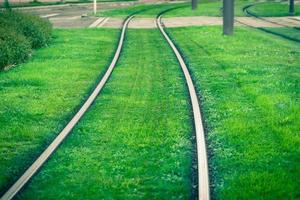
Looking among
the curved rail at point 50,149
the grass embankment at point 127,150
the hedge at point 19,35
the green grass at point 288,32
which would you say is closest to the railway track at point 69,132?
the curved rail at point 50,149

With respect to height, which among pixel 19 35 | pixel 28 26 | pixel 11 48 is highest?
pixel 28 26

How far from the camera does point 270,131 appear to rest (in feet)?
27.2

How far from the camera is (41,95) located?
11.2 meters

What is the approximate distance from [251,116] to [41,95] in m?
4.66

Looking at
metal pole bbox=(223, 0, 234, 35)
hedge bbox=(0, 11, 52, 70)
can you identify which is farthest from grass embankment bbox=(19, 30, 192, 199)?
metal pole bbox=(223, 0, 234, 35)

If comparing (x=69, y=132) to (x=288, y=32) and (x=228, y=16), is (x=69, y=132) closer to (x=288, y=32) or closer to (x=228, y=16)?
(x=228, y=16)

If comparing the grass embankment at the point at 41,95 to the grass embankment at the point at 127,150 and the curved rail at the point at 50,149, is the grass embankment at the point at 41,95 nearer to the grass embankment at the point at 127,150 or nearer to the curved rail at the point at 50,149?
the curved rail at the point at 50,149

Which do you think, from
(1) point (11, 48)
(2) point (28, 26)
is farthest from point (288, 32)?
(1) point (11, 48)

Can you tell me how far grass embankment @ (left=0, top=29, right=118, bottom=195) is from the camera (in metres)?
7.58

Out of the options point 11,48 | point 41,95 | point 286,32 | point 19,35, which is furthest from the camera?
point 286,32

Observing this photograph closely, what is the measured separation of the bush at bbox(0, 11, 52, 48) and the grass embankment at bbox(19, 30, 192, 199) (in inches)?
300

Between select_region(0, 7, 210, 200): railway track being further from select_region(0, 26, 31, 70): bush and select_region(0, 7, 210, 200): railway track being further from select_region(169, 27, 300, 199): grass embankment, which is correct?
select_region(0, 26, 31, 70): bush

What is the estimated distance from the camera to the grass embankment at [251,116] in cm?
630

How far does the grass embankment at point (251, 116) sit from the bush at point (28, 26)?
18.5 ft
